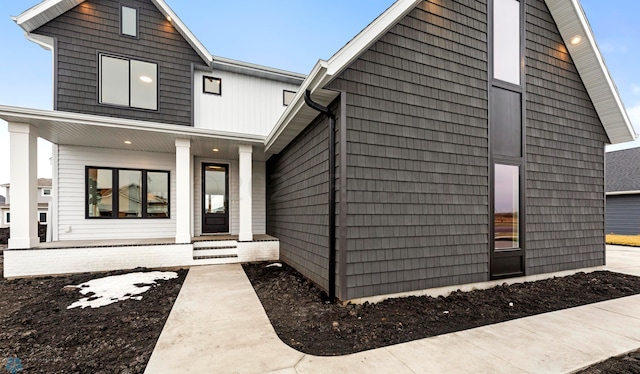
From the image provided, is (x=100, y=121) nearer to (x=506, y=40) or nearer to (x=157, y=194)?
(x=157, y=194)

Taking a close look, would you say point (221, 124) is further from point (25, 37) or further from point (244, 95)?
point (25, 37)

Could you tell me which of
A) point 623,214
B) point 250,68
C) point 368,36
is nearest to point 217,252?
point 250,68

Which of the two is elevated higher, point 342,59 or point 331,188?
point 342,59

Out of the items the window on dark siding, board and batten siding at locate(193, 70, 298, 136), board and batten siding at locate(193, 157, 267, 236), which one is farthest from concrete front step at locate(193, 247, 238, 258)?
board and batten siding at locate(193, 70, 298, 136)

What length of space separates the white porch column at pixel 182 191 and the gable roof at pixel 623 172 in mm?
18134

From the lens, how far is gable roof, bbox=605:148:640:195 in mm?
13202

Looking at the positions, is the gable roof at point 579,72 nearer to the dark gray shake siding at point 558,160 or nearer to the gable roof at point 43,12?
the dark gray shake siding at point 558,160

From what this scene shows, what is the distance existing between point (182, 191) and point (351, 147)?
175 inches

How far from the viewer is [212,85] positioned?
8.38m

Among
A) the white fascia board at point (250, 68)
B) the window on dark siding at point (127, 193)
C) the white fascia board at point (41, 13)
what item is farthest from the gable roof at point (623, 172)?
the white fascia board at point (41, 13)

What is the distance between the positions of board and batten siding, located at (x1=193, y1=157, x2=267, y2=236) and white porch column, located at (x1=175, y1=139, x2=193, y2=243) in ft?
6.11

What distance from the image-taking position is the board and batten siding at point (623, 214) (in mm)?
12961

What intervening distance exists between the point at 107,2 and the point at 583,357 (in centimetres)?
1111

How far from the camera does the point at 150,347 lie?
105 inches
